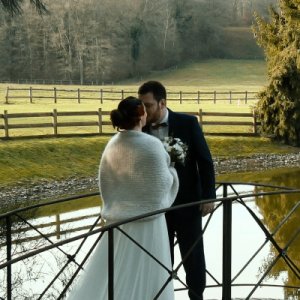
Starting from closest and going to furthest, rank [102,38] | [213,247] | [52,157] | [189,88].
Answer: [213,247] < [52,157] < [189,88] < [102,38]

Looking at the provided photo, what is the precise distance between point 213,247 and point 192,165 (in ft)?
18.9

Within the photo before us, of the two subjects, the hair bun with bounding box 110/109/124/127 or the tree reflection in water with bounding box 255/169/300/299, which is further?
the tree reflection in water with bounding box 255/169/300/299

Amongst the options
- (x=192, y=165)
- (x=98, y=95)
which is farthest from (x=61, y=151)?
(x=98, y=95)

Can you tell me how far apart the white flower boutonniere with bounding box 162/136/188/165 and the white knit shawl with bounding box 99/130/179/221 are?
0.43 ft

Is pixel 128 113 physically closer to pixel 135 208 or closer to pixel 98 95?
pixel 135 208

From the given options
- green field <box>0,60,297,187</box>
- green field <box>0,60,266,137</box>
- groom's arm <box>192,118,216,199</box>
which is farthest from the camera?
green field <box>0,60,266,137</box>

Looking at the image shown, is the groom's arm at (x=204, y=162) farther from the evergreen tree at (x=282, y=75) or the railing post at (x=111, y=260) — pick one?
the evergreen tree at (x=282, y=75)

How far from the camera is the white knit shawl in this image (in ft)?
→ 15.0

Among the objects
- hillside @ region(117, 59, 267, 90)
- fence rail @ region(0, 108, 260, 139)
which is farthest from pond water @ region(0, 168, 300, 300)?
hillside @ region(117, 59, 267, 90)

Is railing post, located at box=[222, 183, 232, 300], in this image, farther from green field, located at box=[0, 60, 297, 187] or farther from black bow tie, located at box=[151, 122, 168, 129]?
green field, located at box=[0, 60, 297, 187]

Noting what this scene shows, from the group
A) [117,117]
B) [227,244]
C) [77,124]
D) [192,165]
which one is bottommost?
[77,124]

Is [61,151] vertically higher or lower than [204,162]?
lower

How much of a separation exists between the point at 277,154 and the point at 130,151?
21566mm

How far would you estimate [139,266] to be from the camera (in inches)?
185
